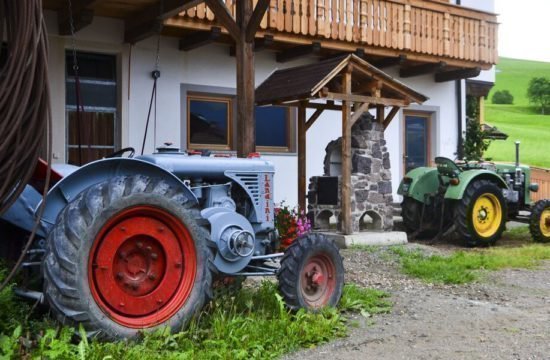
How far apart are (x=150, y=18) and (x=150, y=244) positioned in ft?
20.1

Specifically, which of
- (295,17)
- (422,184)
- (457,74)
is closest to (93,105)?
(295,17)

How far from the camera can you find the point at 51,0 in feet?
32.2

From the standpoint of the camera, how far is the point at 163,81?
37.3 ft

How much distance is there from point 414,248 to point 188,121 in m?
4.30

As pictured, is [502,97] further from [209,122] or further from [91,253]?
[91,253]

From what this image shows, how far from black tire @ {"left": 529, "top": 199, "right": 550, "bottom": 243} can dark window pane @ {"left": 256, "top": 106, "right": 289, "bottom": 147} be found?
442cm

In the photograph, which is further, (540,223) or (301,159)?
(540,223)

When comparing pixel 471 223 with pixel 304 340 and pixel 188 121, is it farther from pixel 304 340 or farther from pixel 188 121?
pixel 304 340

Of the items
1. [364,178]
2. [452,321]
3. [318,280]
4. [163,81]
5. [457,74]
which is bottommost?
[452,321]

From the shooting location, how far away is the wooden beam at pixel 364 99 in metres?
9.80

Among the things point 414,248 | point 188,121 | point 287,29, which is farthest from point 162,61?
point 414,248

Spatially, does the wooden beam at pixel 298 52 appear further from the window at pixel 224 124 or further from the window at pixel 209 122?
the window at pixel 209 122

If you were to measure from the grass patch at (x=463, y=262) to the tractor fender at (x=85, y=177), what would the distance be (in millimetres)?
4057

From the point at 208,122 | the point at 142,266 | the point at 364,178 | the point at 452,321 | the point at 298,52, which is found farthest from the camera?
the point at 298,52
